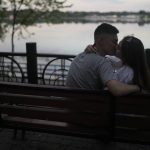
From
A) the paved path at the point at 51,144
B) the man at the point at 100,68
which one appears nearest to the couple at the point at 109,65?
the man at the point at 100,68

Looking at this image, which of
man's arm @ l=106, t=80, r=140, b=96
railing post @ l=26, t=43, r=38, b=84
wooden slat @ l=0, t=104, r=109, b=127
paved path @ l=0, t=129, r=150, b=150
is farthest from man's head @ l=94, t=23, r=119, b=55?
railing post @ l=26, t=43, r=38, b=84

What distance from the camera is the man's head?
4.45 m

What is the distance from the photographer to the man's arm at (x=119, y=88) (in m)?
→ 4.21

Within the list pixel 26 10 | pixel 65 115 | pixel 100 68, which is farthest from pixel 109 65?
pixel 26 10

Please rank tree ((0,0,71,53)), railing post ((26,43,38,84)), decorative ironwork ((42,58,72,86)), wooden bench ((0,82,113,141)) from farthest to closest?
tree ((0,0,71,53)), decorative ironwork ((42,58,72,86)), railing post ((26,43,38,84)), wooden bench ((0,82,113,141))

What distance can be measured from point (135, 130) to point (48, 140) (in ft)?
5.42

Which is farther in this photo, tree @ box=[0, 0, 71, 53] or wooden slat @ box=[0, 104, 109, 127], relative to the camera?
tree @ box=[0, 0, 71, 53]

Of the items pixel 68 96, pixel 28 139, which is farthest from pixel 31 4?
pixel 68 96

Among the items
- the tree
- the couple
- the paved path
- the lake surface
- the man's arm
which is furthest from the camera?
the lake surface

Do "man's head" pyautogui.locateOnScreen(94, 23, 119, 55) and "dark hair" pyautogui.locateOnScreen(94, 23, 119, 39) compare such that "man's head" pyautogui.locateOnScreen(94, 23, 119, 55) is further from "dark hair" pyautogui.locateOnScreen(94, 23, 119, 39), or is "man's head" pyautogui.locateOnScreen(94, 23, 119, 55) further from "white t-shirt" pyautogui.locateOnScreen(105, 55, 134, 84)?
"white t-shirt" pyautogui.locateOnScreen(105, 55, 134, 84)

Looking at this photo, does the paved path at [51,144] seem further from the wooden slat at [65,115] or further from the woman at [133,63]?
the woman at [133,63]

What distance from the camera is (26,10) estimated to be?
60.7 feet

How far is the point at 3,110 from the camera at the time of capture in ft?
16.3

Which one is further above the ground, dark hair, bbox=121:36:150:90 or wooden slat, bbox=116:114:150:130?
dark hair, bbox=121:36:150:90
